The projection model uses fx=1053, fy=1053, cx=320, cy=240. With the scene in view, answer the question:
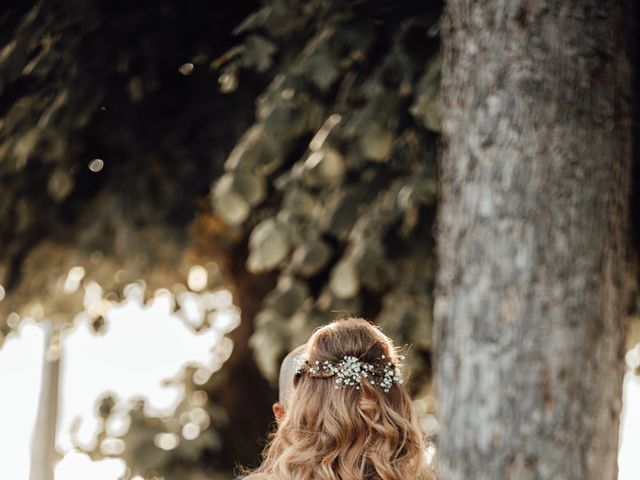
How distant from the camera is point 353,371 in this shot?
3.01 m

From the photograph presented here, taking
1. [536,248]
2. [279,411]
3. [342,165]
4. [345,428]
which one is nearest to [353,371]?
[345,428]

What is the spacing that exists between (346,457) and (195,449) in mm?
2826

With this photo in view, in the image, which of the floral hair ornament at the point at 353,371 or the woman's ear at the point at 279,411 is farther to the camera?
the woman's ear at the point at 279,411

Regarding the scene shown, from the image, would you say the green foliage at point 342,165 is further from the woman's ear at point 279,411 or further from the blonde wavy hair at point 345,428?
the blonde wavy hair at point 345,428

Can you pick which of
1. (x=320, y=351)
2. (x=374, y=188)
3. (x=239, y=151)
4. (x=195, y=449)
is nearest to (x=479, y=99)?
(x=320, y=351)

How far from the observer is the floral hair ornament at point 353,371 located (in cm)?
301

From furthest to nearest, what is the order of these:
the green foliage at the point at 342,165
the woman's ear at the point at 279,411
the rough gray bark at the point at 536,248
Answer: the green foliage at the point at 342,165 < the woman's ear at the point at 279,411 < the rough gray bark at the point at 536,248

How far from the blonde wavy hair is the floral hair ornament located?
13 millimetres

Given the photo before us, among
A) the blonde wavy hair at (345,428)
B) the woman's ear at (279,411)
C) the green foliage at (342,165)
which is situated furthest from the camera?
the green foliage at (342,165)

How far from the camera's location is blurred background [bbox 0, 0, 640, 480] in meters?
3.94

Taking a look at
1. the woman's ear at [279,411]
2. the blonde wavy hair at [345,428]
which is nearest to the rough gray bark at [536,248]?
the blonde wavy hair at [345,428]

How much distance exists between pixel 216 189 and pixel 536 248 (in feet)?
6.22

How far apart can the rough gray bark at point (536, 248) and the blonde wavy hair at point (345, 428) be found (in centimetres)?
67

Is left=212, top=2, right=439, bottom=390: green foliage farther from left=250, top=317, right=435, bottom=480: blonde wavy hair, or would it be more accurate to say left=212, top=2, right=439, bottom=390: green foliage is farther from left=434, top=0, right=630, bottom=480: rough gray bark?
left=434, top=0, right=630, bottom=480: rough gray bark
